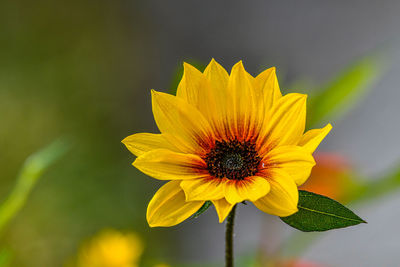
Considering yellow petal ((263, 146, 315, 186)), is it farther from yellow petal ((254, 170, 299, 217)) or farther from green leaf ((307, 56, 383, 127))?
green leaf ((307, 56, 383, 127))

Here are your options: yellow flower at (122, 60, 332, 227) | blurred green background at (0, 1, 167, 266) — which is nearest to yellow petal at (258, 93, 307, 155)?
yellow flower at (122, 60, 332, 227)

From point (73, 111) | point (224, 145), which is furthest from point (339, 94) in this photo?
point (73, 111)

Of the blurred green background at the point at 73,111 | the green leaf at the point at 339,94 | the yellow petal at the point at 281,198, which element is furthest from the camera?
the blurred green background at the point at 73,111

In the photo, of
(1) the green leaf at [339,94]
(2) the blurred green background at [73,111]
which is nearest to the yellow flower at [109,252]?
(1) the green leaf at [339,94]

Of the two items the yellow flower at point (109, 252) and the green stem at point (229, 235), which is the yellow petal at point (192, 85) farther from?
the yellow flower at point (109, 252)

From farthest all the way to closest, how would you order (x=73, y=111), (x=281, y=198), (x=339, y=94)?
(x=73, y=111) < (x=339, y=94) < (x=281, y=198)

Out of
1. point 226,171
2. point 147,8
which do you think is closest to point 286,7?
point 147,8

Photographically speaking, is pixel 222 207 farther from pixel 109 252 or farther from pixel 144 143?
pixel 109 252
